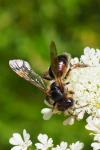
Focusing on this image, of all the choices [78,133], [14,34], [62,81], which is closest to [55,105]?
[62,81]

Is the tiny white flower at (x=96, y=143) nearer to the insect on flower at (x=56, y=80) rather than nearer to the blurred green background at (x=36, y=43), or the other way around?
the insect on flower at (x=56, y=80)

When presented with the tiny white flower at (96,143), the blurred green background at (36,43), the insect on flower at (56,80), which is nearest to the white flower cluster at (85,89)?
the insect on flower at (56,80)

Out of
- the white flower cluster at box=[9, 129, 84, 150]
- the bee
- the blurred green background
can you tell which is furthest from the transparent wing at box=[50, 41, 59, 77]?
the blurred green background

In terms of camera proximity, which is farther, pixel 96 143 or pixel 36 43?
pixel 36 43

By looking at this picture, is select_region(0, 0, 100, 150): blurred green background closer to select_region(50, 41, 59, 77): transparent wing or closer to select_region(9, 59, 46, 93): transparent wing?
select_region(9, 59, 46, 93): transparent wing

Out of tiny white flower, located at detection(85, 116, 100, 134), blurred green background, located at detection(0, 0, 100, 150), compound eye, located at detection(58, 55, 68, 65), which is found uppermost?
blurred green background, located at detection(0, 0, 100, 150)

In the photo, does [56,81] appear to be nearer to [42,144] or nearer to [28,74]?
[28,74]

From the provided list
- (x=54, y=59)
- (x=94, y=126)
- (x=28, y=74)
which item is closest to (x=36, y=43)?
(x=28, y=74)

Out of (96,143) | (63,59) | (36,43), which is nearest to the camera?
(96,143)

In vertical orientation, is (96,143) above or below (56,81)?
below
